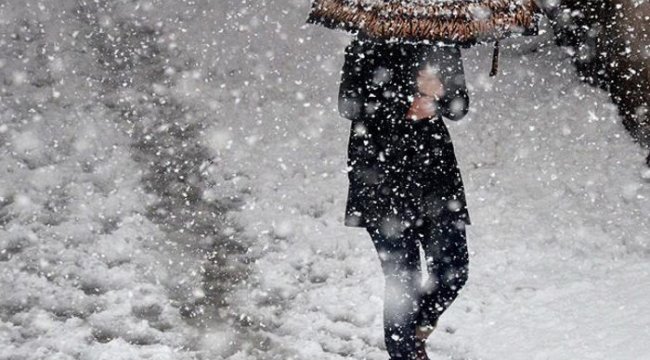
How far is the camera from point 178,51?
7883 mm

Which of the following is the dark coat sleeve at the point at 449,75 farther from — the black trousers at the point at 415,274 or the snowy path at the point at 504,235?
the snowy path at the point at 504,235

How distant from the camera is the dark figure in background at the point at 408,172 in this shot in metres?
3.28

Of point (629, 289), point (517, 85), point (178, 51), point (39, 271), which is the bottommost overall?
point (629, 289)

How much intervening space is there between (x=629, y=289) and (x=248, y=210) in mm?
2531

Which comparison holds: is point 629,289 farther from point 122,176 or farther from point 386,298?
point 122,176

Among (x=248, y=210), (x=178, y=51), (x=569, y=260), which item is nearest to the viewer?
(x=569, y=260)

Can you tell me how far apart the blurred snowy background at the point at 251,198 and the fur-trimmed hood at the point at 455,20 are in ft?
6.69

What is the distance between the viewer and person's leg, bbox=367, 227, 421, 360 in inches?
141

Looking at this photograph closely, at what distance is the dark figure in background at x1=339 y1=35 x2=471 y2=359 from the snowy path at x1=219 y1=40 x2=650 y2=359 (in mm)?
640

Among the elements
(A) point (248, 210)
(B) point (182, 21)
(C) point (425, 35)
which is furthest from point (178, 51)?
→ (C) point (425, 35)

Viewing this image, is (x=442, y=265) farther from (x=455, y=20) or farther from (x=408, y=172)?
(x=455, y=20)

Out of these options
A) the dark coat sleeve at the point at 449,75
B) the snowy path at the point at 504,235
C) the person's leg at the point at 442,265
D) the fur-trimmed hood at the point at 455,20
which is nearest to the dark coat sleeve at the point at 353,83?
the dark coat sleeve at the point at 449,75

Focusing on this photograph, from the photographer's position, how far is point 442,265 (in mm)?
3615

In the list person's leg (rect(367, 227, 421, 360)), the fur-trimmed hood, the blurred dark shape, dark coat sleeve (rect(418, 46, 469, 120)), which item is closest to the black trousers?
person's leg (rect(367, 227, 421, 360))
